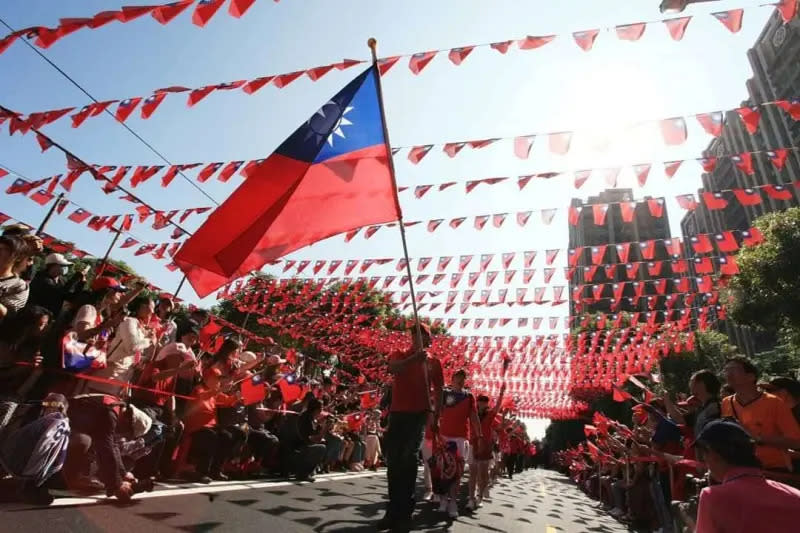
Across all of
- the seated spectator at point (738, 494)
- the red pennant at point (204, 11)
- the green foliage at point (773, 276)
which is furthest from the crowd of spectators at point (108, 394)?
the green foliage at point (773, 276)

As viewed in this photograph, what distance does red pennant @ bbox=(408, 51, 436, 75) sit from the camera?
637cm

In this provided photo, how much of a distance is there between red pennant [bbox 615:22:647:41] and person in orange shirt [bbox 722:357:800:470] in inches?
167

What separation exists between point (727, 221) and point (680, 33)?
47.3 metres

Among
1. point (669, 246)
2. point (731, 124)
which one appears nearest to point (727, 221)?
point (731, 124)

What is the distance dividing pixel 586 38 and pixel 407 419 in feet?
17.9

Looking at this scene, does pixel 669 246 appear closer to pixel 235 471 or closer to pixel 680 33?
pixel 680 33

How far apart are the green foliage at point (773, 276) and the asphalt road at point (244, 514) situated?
38.7 ft

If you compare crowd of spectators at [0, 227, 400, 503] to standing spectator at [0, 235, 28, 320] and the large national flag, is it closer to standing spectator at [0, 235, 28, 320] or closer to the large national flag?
standing spectator at [0, 235, 28, 320]

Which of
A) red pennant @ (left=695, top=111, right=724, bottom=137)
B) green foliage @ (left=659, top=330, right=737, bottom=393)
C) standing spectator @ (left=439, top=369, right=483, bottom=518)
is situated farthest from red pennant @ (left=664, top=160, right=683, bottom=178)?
green foliage @ (left=659, top=330, right=737, bottom=393)

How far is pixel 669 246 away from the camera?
35.6 ft

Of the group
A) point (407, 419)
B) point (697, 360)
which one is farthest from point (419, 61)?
point (697, 360)

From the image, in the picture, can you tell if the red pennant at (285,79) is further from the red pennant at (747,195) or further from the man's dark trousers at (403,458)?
the red pennant at (747,195)

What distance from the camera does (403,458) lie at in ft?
13.5

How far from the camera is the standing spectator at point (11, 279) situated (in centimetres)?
393
